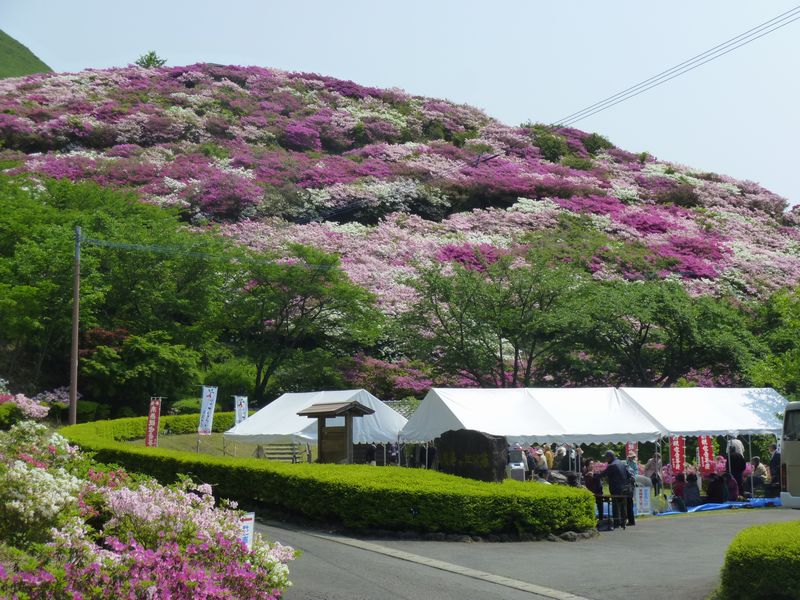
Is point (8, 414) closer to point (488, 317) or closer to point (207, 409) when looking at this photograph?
point (207, 409)

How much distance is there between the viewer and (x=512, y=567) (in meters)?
11.1

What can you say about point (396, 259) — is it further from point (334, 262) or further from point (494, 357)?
point (494, 357)

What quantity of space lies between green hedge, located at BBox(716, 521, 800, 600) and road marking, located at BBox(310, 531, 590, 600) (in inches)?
62.6

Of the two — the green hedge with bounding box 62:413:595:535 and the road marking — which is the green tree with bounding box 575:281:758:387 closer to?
the green hedge with bounding box 62:413:595:535

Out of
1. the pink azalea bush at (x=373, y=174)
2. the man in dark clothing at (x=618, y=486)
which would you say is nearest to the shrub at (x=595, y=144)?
the pink azalea bush at (x=373, y=174)

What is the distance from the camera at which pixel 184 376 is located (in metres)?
33.2

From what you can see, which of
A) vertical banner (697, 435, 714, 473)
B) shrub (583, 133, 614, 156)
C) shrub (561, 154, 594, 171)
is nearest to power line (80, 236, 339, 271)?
vertical banner (697, 435, 714, 473)

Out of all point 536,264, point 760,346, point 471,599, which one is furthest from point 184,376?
point 471,599

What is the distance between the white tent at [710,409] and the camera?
65.8ft

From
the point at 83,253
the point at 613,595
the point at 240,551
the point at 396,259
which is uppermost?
the point at 396,259

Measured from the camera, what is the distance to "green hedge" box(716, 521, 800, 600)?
773 cm

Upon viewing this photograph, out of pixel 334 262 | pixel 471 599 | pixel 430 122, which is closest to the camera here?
pixel 471 599

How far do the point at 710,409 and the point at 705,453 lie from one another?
171 centimetres

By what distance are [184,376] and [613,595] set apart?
2620 cm
